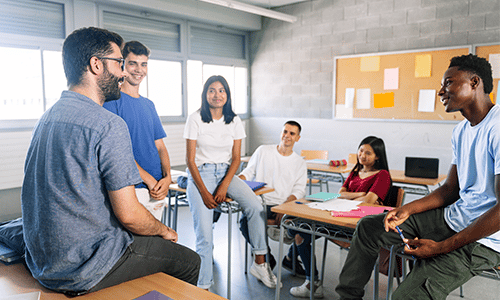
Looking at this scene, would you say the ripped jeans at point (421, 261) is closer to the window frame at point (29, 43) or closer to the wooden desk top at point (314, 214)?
the wooden desk top at point (314, 214)

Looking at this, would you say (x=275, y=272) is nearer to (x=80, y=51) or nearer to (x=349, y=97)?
(x=80, y=51)

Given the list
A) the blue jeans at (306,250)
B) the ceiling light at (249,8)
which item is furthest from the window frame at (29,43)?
the blue jeans at (306,250)

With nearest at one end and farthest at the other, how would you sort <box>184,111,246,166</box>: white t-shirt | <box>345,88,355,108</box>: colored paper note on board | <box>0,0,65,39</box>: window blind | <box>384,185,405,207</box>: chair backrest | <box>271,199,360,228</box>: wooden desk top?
<box>271,199,360,228</box>: wooden desk top, <box>384,185,405,207</box>: chair backrest, <box>184,111,246,166</box>: white t-shirt, <box>0,0,65,39</box>: window blind, <box>345,88,355,108</box>: colored paper note on board

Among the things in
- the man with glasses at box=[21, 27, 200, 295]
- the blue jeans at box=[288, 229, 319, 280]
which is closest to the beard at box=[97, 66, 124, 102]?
the man with glasses at box=[21, 27, 200, 295]

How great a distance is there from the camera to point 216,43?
686 cm

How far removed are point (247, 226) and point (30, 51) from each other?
3.79 m

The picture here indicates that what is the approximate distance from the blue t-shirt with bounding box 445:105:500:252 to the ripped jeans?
57mm

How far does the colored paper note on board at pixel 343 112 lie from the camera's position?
19.5 ft

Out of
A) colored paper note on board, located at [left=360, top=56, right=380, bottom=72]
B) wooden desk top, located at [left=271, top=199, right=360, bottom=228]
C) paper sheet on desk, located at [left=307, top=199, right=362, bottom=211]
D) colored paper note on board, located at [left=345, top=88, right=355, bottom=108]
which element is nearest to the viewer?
wooden desk top, located at [left=271, top=199, right=360, bottom=228]

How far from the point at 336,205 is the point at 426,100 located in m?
3.56

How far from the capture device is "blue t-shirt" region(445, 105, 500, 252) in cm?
164

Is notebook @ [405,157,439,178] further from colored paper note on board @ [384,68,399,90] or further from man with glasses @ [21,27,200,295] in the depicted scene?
man with glasses @ [21,27,200,295]

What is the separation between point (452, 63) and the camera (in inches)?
73.6

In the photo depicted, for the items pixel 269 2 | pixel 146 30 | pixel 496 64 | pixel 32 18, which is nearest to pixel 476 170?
pixel 496 64
